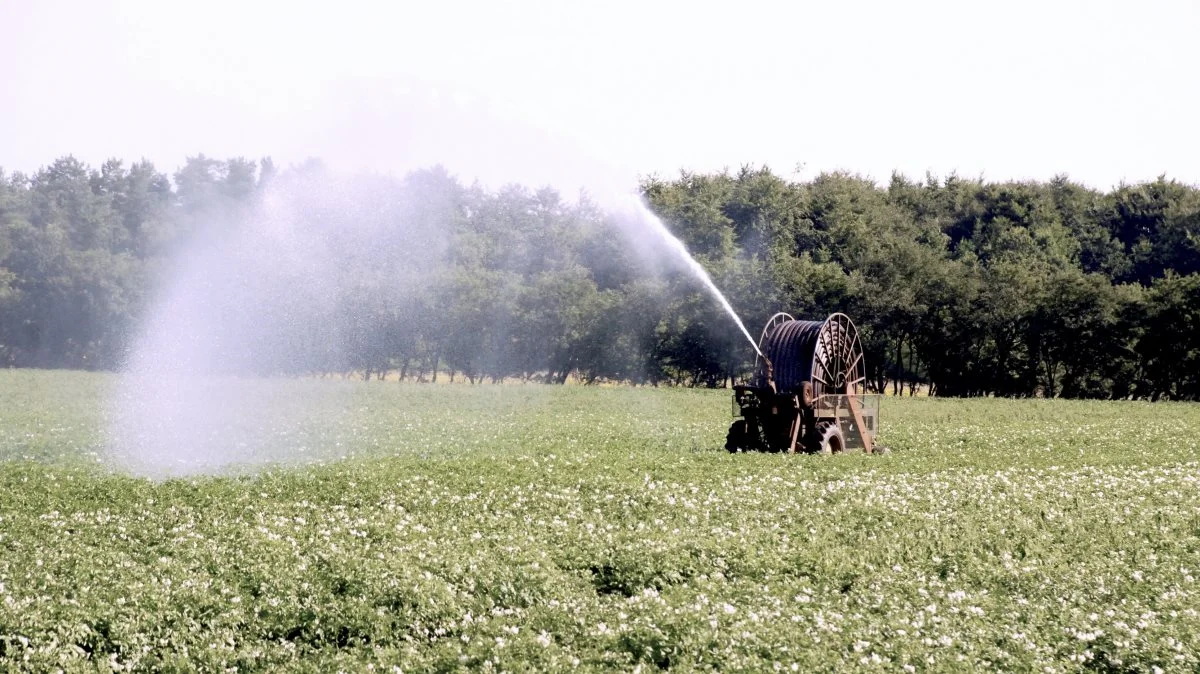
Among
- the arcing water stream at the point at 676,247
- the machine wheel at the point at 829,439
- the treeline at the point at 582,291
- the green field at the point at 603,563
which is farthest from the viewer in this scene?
the treeline at the point at 582,291

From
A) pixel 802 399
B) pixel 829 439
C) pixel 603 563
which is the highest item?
pixel 802 399

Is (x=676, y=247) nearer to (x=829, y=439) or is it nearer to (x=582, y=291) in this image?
(x=829, y=439)

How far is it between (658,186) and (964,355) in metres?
28.3

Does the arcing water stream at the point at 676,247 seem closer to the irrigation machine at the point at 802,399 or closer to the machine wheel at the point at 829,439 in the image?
the irrigation machine at the point at 802,399

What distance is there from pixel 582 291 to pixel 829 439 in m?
61.5

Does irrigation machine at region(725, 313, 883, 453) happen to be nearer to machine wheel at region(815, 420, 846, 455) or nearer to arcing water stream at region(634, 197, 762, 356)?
machine wheel at region(815, 420, 846, 455)

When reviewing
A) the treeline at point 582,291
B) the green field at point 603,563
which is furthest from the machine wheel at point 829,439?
the treeline at point 582,291

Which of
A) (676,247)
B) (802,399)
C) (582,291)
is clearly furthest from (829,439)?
(582,291)

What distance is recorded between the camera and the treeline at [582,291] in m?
82.3

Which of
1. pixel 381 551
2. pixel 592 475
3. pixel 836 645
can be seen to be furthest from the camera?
pixel 592 475

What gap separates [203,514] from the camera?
1797cm

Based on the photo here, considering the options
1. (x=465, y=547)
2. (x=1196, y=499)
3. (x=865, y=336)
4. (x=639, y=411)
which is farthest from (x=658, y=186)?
(x=465, y=547)

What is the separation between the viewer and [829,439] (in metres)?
29.6

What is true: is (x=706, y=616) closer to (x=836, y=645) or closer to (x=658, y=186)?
(x=836, y=645)
